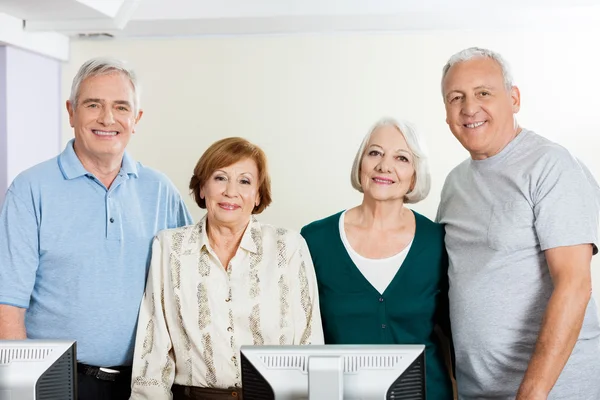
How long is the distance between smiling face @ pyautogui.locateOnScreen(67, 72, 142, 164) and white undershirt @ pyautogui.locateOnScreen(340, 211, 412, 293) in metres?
0.92

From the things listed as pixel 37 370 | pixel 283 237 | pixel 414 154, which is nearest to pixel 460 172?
pixel 414 154

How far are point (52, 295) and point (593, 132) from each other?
12.1 ft

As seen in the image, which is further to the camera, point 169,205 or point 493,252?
point 169,205

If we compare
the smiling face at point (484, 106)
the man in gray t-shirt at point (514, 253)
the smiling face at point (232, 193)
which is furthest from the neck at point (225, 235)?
the smiling face at point (484, 106)

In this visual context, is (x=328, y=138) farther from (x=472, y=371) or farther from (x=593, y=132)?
(x=472, y=371)

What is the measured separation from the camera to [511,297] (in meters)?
2.26

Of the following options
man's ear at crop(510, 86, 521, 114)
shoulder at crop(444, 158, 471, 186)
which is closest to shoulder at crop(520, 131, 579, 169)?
man's ear at crop(510, 86, 521, 114)

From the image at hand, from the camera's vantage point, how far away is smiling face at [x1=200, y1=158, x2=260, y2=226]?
2457mm

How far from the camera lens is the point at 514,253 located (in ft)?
7.36

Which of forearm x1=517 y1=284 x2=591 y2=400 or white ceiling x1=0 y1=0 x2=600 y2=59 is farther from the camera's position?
white ceiling x1=0 y1=0 x2=600 y2=59

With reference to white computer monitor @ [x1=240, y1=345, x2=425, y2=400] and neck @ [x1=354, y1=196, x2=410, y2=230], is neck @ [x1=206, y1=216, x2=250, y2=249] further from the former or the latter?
white computer monitor @ [x1=240, y1=345, x2=425, y2=400]

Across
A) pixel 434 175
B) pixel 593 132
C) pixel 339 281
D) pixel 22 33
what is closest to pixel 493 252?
pixel 339 281

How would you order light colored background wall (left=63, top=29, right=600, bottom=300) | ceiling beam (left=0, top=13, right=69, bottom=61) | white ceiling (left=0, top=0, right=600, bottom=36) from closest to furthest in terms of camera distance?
ceiling beam (left=0, top=13, right=69, bottom=61) → white ceiling (left=0, top=0, right=600, bottom=36) → light colored background wall (left=63, top=29, right=600, bottom=300)

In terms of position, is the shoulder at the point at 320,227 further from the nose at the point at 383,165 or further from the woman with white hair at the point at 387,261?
the nose at the point at 383,165
